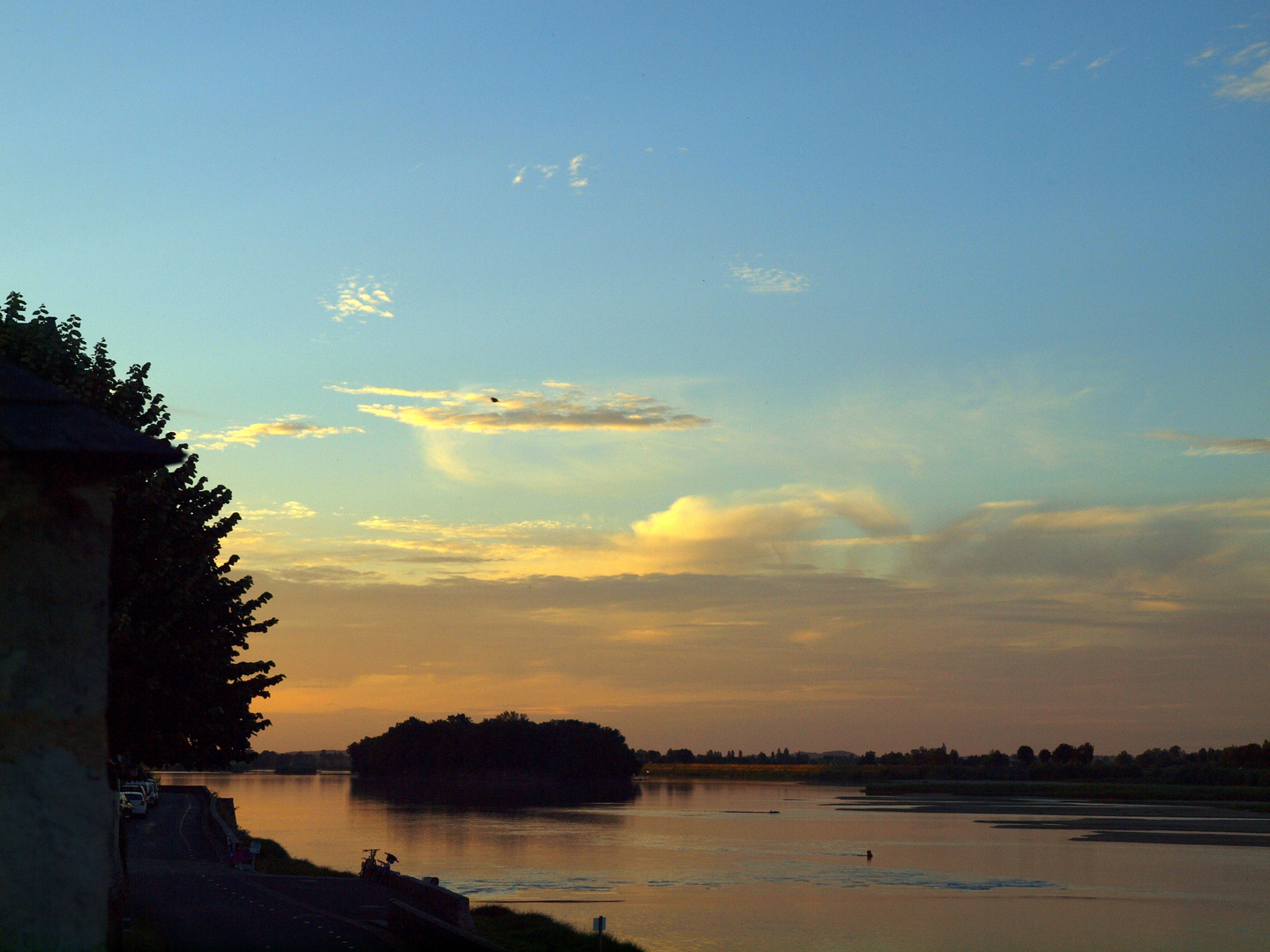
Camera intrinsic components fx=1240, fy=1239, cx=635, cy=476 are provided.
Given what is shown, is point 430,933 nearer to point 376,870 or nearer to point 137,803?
point 376,870

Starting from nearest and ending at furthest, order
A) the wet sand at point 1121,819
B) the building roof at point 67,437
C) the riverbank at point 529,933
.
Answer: the building roof at point 67,437, the riverbank at point 529,933, the wet sand at point 1121,819

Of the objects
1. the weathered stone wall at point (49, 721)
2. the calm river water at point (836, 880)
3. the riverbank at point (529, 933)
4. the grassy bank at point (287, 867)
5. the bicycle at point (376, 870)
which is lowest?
the calm river water at point (836, 880)

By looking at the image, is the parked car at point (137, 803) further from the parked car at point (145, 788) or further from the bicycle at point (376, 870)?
the bicycle at point (376, 870)

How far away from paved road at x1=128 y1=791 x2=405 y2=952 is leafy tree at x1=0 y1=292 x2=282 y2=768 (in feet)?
13.5

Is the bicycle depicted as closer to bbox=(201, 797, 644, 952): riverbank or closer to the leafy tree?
bbox=(201, 797, 644, 952): riverbank

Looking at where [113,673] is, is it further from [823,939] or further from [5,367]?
[823,939]

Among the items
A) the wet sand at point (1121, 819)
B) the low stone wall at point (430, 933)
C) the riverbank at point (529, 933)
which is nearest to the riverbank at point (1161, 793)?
the wet sand at point (1121, 819)

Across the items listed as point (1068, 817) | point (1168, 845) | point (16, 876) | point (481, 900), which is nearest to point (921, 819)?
point (1068, 817)

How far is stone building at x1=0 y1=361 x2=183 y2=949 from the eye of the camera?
11.1 metres

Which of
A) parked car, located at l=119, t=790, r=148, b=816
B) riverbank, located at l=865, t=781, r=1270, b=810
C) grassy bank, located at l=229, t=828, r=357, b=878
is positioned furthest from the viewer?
riverbank, located at l=865, t=781, r=1270, b=810

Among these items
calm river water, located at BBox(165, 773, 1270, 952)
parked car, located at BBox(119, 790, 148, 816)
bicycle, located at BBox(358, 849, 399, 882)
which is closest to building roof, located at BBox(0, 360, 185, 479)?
bicycle, located at BBox(358, 849, 399, 882)

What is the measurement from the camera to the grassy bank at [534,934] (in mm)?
33719

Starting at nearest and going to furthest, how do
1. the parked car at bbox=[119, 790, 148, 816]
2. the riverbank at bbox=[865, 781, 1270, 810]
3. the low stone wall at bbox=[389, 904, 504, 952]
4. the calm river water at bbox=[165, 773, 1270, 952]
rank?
the low stone wall at bbox=[389, 904, 504, 952] < the calm river water at bbox=[165, 773, 1270, 952] < the parked car at bbox=[119, 790, 148, 816] < the riverbank at bbox=[865, 781, 1270, 810]

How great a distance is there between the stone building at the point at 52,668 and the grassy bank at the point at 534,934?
72.8 ft
